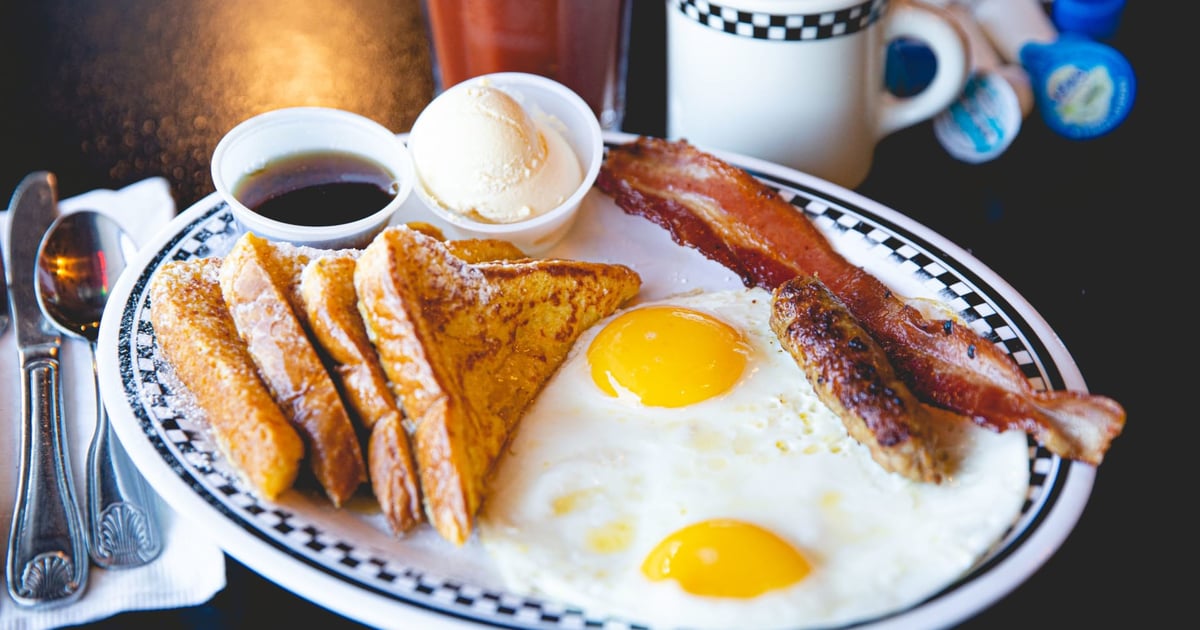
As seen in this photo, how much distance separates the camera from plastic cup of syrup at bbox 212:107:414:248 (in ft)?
6.82

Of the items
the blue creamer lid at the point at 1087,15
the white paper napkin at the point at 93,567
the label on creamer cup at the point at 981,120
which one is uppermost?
the blue creamer lid at the point at 1087,15

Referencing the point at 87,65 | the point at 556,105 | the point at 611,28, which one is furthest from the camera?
the point at 87,65

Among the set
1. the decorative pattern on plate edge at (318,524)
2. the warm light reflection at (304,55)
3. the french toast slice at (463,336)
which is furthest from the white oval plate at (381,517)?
the warm light reflection at (304,55)

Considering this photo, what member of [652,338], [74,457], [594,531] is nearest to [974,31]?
[652,338]

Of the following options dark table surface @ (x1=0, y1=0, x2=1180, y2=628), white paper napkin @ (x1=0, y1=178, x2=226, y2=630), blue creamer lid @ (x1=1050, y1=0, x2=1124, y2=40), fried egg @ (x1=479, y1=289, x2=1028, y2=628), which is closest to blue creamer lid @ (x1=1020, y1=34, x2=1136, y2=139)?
dark table surface @ (x1=0, y1=0, x2=1180, y2=628)

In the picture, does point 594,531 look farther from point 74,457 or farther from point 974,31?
point 974,31

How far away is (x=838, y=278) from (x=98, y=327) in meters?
1.67

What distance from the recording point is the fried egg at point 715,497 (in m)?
1.47

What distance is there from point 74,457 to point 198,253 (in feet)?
1.73

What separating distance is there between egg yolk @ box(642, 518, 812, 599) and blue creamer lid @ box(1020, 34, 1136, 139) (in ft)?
6.43

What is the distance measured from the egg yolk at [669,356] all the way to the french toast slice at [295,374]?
0.52 metres

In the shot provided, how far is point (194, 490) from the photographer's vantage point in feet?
5.10

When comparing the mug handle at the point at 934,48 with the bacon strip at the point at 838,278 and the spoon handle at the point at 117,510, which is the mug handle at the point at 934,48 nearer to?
the bacon strip at the point at 838,278

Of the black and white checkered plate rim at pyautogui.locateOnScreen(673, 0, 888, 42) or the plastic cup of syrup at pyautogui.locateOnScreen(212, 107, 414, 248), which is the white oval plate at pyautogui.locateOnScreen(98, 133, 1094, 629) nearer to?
the plastic cup of syrup at pyautogui.locateOnScreen(212, 107, 414, 248)
